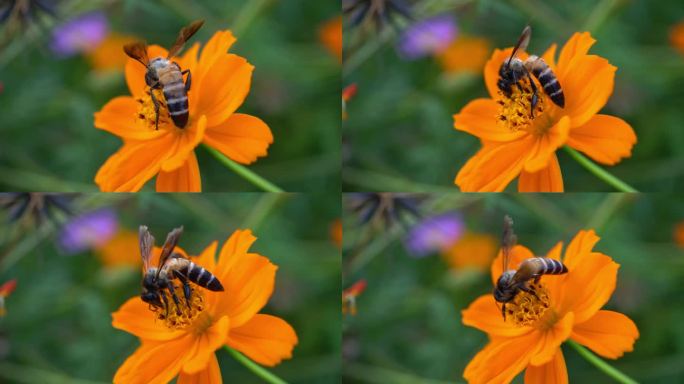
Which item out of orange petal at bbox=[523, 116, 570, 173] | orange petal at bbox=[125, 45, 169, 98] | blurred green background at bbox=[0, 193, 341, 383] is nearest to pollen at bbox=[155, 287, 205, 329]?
blurred green background at bbox=[0, 193, 341, 383]

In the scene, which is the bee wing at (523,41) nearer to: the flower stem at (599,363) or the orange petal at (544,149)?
the orange petal at (544,149)

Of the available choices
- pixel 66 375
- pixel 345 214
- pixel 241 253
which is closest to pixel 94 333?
pixel 66 375

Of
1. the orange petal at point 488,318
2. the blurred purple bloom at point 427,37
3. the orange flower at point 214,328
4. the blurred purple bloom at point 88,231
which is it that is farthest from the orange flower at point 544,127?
the blurred purple bloom at point 88,231

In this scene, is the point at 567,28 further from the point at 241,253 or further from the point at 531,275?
the point at 241,253

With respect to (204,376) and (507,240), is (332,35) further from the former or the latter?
(204,376)

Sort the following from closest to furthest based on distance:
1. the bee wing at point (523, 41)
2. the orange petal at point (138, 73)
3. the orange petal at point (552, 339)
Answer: the orange petal at point (552, 339) → the bee wing at point (523, 41) → the orange petal at point (138, 73)

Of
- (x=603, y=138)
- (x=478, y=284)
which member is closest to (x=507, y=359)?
(x=478, y=284)
